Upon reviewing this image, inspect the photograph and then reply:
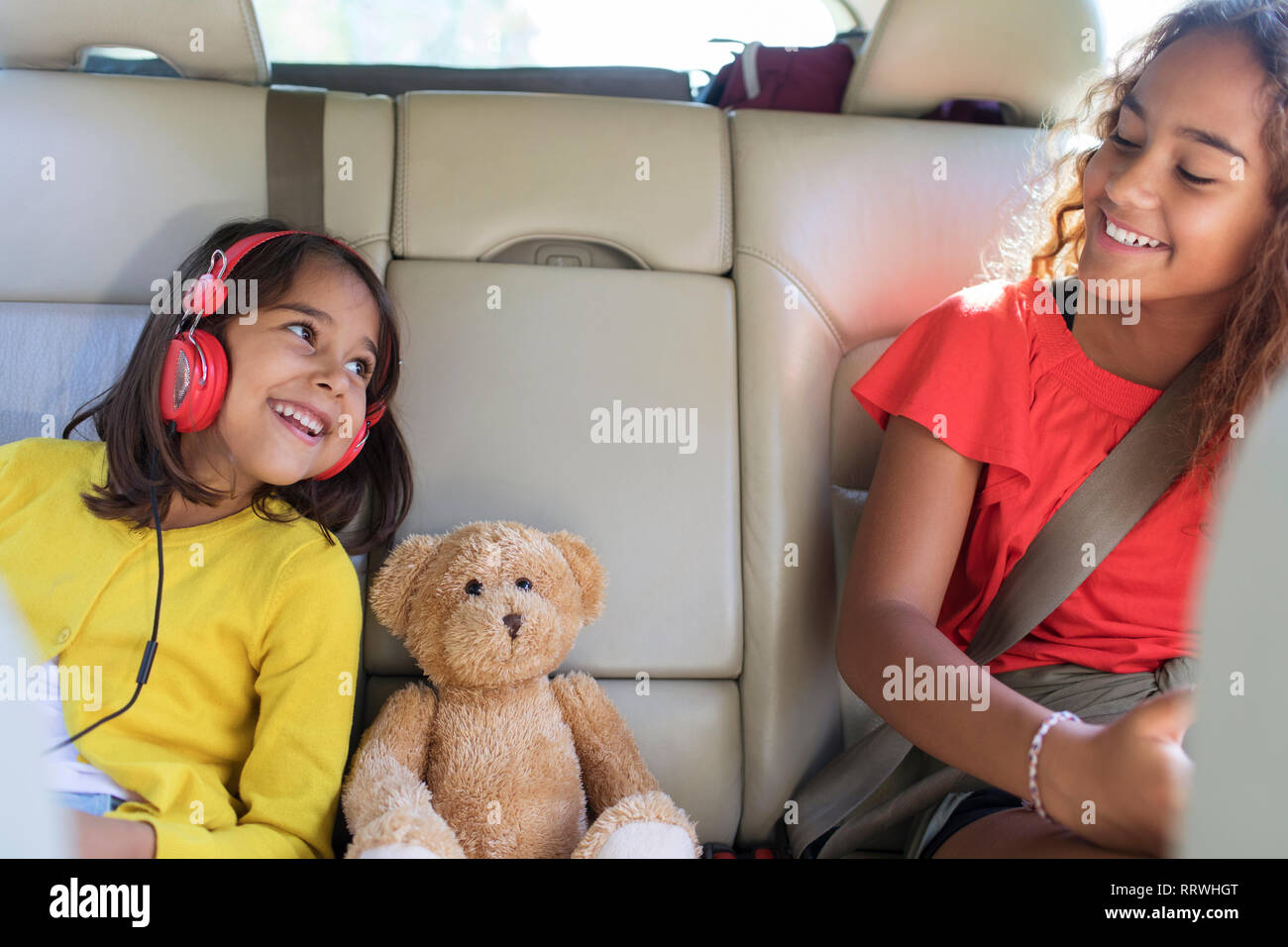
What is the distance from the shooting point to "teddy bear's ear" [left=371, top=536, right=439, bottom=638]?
4.31 feet

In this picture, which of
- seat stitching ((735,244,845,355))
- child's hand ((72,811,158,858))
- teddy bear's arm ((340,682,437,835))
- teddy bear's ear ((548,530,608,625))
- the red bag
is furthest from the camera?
the red bag

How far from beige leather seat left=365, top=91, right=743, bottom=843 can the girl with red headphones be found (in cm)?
18

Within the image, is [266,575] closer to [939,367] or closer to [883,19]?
[939,367]

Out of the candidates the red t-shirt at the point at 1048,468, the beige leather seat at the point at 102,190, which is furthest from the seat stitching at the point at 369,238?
the red t-shirt at the point at 1048,468

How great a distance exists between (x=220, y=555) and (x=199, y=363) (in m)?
0.24

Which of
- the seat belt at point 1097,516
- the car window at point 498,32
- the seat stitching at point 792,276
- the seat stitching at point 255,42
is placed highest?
the car window at point 498,32

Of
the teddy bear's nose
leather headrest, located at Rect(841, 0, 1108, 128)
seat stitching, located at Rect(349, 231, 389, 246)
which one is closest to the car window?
leather headrest, located at Rect(841, 0, 1108, 128)

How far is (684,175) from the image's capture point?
1608 mm

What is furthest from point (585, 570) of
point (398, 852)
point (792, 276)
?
point (792, 276)

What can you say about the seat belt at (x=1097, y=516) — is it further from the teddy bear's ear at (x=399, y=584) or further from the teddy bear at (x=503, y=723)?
the teddy bear's ear at (x=399, y=584)

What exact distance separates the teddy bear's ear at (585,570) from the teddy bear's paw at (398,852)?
0.40m

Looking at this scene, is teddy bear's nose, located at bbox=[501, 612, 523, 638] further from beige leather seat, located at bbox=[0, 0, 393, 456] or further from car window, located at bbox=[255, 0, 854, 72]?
car window, located at bbox=[255, 0, 854, 72]

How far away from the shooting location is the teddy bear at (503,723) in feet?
3.87

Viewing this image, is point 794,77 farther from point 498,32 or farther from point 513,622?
point 513,622
